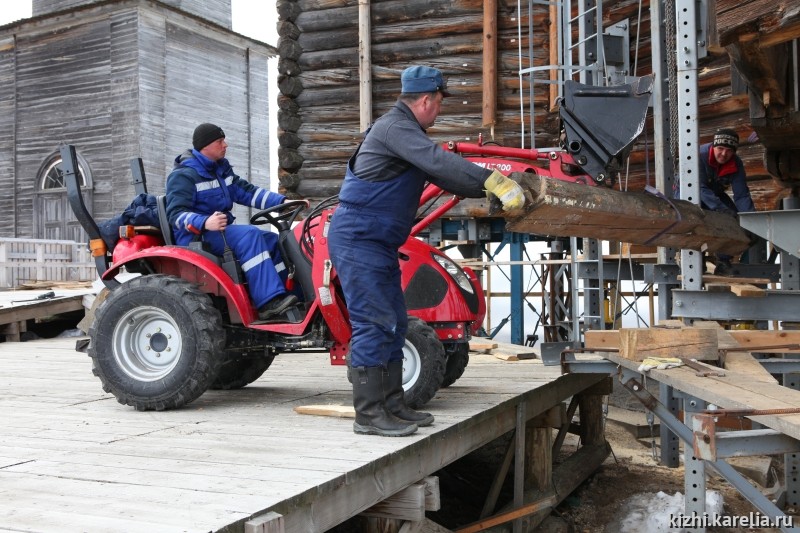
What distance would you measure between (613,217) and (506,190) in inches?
42.1

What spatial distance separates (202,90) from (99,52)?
285 cm

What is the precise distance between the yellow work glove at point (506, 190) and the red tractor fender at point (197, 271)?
6.24ft

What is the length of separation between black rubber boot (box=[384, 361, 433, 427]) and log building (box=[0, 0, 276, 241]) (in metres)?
18.5

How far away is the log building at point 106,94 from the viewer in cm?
2219

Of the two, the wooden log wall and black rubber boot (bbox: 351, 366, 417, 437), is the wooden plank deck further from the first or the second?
the wooden log wall

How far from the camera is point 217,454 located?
13.1 feet

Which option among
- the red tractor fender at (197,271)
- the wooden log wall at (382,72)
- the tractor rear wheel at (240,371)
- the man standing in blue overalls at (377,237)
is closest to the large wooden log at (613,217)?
the man standing in blue overalls at (377,237)

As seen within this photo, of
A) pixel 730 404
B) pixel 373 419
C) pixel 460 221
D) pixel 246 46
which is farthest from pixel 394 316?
pixel 246 46

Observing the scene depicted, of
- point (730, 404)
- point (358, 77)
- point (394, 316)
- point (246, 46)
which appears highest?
point (246, 46)

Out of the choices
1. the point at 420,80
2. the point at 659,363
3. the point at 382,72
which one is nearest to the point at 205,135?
the point at 420,80

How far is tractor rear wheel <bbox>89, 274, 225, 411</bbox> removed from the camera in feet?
16.8

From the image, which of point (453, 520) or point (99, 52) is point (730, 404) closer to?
point (453, 520)

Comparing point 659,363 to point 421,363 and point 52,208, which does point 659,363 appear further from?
point 52,208

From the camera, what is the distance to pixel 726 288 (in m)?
5.47
